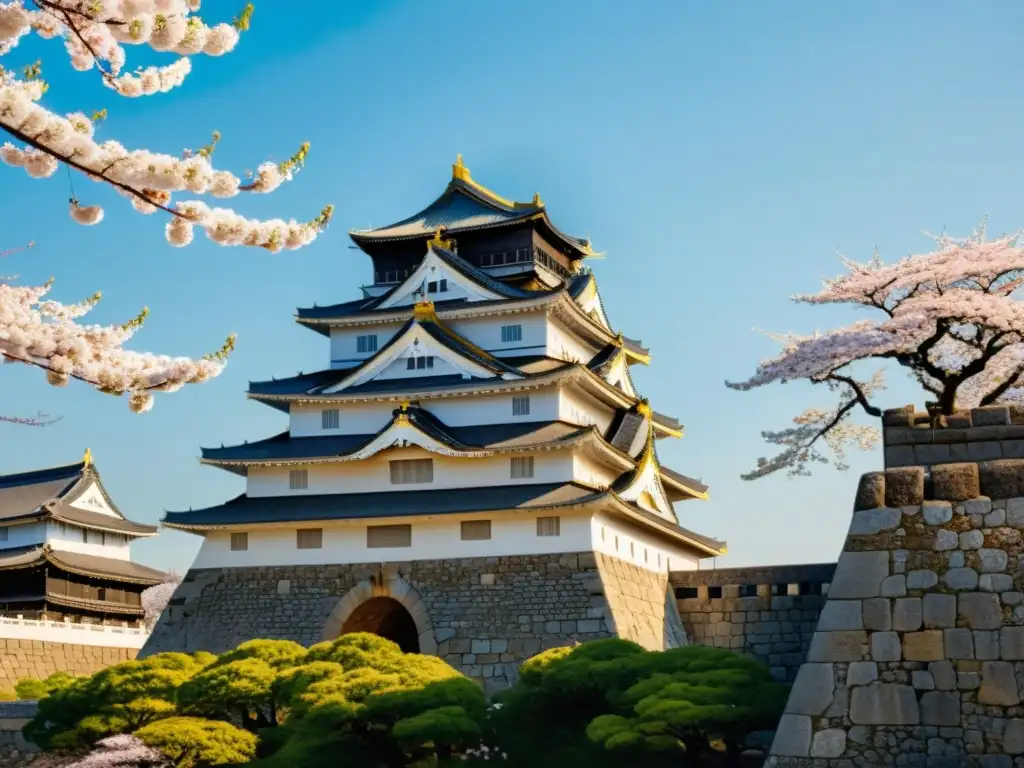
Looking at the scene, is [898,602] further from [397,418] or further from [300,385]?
[300,385]

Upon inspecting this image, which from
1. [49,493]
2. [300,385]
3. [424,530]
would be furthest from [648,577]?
[49,493]

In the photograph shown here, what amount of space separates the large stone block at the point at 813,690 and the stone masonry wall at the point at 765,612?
15.8 metres

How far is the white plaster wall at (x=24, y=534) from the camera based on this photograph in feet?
157

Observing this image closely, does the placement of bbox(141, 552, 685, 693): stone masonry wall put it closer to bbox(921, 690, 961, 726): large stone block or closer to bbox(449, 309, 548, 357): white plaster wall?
bbox(449, 309, 548, 357): white plaster wall

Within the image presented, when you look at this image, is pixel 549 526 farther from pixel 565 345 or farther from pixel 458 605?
pixel 565 345

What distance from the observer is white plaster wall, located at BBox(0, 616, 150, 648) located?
41375 mm

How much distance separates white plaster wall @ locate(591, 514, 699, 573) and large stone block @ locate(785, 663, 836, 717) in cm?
1590

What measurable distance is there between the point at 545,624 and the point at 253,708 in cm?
750

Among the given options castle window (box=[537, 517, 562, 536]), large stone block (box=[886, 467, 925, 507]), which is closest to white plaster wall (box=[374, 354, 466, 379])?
castle window (box=[537, 517, 562, 536])

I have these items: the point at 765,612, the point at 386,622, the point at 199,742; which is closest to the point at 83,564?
the point at 386,622

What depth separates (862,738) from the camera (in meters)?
16.4

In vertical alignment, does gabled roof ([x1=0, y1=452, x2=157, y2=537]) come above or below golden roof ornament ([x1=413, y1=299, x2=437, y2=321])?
below

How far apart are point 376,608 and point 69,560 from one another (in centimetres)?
1724

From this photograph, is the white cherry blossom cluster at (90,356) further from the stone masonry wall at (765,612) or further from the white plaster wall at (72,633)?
the white plaster wall at (72,633)
